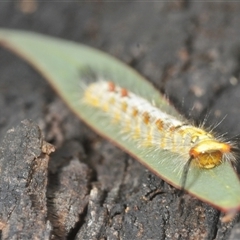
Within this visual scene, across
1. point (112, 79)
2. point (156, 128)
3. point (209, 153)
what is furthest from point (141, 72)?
point (209, 153)

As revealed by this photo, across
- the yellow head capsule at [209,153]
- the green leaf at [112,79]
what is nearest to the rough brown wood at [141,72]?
the green leaf at [112,79]

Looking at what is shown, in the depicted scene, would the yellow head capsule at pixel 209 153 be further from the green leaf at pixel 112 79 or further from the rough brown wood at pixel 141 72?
the rough brown wood at pixel 141 72

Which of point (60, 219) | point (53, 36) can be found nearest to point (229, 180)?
point (60, 219)

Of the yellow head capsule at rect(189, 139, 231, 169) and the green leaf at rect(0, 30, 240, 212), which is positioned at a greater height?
the yellow head capsule at rect(189, 139, 231, 169)

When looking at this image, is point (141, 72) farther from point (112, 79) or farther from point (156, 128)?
point (156, 128)

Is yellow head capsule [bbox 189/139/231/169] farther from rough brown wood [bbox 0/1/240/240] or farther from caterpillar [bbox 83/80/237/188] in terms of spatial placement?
rough brown wood [bbox 0/1/240/240]

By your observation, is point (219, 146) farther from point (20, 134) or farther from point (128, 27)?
point (128, 27)

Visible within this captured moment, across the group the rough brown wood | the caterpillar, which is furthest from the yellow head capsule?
the rough brown wood

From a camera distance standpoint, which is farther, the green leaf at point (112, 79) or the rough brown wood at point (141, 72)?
the rough brown wood at point (141, 72)

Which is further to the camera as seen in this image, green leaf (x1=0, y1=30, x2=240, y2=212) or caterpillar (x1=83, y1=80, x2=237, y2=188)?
caterpillar (x1=83, y1=80, x2=237, y2=188)
